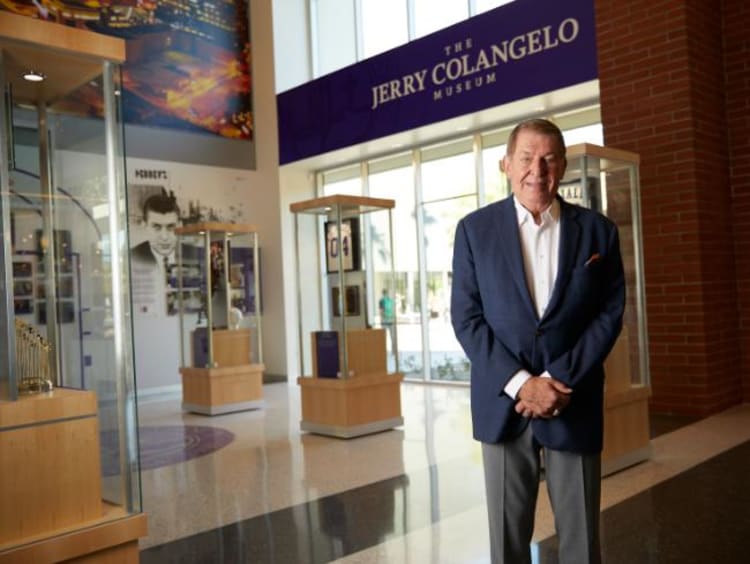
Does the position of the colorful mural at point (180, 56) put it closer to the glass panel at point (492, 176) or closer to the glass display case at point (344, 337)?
the glass panel at point (492, 176)

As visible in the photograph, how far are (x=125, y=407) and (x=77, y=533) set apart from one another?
1.66 feet

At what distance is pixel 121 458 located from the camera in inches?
110

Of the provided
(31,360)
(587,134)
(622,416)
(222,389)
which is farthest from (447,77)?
(31,360)

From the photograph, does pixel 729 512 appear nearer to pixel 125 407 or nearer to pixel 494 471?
pixel 494 471

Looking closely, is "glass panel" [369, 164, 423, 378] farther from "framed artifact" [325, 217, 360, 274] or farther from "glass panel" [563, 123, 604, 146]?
"framed artifact" [325, 217, 360, 274]

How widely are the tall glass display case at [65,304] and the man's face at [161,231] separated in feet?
24.7

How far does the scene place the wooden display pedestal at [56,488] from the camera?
254cm

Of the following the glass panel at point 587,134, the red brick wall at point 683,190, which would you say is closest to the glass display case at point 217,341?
the glass panel at point 587,134

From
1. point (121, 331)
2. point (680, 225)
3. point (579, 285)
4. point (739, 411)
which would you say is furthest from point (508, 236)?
point (739, 411)

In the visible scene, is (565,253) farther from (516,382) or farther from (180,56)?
(180,56)

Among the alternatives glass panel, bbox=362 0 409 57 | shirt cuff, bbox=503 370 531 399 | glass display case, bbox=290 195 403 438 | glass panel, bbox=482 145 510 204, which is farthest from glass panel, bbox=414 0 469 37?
shirt cuff, bbox=503 370 531 399

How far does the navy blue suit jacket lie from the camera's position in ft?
6.15

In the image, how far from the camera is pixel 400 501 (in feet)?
13.5

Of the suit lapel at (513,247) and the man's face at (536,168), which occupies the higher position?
the man's face at (536,168)
